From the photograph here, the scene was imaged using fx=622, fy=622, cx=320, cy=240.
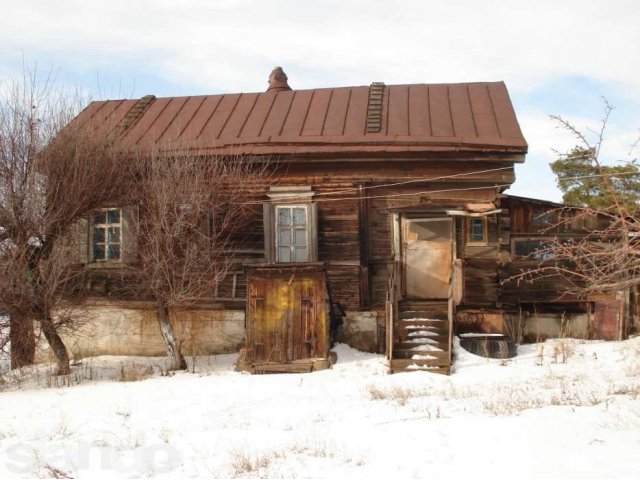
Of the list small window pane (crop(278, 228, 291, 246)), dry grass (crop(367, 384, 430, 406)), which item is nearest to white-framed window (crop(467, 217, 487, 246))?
small window pane (crop(278, 228, 291, 246))

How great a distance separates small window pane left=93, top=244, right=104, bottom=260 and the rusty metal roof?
8.09ft

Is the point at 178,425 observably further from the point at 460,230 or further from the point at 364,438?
the point at 460,230

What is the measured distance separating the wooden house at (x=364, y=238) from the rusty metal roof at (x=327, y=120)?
5 cm

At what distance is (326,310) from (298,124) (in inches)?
182

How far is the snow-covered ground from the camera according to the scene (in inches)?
228

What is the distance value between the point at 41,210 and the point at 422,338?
724 cm

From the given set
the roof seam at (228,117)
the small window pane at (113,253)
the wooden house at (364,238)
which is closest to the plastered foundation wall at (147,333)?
the wooden house at (364,238)

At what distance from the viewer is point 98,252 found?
13969 millimetres

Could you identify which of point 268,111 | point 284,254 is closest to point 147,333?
point 284,254

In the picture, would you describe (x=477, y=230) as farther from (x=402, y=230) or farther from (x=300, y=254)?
(x=300, y=254)

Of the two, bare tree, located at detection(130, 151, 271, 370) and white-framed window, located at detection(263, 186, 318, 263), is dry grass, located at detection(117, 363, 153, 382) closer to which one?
bare tree, located at detection(130, 151, 271, 370)

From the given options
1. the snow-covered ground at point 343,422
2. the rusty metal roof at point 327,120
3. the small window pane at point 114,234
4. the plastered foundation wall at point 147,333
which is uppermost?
the rusty metal roof at point 327,120

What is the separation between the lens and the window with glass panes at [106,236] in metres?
13.7

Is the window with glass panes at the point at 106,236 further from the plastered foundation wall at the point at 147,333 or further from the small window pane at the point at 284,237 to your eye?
the small window pane at the point at 284,237
